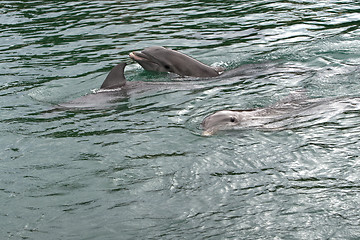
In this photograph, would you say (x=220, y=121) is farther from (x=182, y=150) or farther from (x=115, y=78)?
(x=115, y=78)

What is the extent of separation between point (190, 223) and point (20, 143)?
3325mm

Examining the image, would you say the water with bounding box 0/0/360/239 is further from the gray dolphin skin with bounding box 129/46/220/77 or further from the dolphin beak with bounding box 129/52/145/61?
the dolphin beak with bounding box 129/52/145/61

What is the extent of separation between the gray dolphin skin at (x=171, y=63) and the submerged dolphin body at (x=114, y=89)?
1.78ft

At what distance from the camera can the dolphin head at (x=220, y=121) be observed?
7520 millimetres

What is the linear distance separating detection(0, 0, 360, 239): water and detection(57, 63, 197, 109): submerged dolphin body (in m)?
0.20

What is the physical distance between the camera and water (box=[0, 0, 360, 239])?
18.1 feet

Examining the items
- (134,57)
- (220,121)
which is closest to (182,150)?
(220,121)

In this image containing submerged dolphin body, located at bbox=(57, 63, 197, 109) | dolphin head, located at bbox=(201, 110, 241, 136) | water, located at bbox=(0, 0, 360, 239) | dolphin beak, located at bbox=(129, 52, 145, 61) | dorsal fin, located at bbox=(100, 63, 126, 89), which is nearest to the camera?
water, located at bbox=(0, 0, 360, 239)

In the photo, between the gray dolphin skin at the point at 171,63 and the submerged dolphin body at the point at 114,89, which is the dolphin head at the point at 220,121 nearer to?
the submerged dolphin body at the point at 114,89

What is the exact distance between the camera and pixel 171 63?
1056 centimetres

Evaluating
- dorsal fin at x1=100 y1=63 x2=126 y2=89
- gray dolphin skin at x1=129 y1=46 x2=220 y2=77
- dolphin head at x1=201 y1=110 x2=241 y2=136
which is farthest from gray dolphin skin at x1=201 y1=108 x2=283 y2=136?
gray dolphin skin at x1=129 y1=46 x2=220 y2=77

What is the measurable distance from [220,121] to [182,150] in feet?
2.66

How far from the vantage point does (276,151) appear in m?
6.82

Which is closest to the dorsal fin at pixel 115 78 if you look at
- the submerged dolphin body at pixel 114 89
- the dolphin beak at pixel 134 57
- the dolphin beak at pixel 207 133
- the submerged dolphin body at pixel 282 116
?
the submerged dolphin body at pixel 114 89
